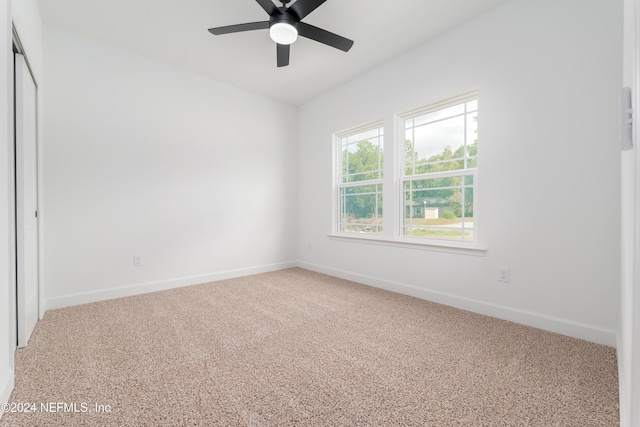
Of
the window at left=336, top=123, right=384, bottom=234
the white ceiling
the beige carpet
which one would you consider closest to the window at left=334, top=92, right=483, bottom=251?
the window at left=336, top=123, right=384, bottom=234

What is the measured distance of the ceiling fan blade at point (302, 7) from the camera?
1929 mm

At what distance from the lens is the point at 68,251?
106 inches

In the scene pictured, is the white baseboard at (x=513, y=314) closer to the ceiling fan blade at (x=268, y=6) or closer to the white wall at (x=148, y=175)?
the white wall at (x=148, y=175)

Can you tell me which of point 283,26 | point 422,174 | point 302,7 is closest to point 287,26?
point 283,26

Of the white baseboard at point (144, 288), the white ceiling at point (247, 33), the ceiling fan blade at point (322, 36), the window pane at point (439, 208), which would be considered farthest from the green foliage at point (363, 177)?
the white baseboard at point (144, 288)

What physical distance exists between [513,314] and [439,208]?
1.11 meters

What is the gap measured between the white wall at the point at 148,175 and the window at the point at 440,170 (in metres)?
2.07

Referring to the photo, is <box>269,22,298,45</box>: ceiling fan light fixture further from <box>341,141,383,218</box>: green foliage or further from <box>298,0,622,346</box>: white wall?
<box>341,141,383,218</box>: green foliage

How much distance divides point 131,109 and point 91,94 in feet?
1.12

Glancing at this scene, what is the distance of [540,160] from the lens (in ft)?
7.07

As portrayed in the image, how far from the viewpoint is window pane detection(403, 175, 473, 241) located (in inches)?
105

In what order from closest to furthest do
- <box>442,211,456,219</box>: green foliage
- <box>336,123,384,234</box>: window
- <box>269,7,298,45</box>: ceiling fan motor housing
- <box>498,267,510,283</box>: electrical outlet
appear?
<box>269,7,298,45</box>: ceiling fan motor housing, <box>498,267,510,283</box>: electrical outlet, <box>442,211,456,219</box>: green foliage, <box>336,123,384,234</box>: window

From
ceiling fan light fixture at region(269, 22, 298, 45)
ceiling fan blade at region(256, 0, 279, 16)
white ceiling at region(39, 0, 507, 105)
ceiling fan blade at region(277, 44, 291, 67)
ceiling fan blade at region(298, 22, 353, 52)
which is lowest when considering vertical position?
ceiling fan light fixture at region(269, 22, 298, 45)

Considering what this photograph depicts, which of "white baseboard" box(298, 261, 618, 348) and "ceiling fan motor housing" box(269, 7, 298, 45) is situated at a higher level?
"ceiling fan motor housing" box(269, 7, 298, 45)
